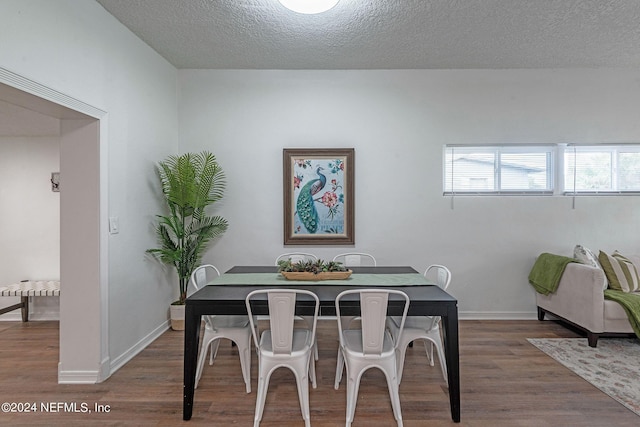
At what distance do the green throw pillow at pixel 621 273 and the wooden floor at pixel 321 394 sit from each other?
112cm

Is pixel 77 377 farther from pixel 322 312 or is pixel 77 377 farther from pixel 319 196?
pixel 319 196

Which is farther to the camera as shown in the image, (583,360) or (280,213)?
(280,213)

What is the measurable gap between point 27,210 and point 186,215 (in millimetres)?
2159

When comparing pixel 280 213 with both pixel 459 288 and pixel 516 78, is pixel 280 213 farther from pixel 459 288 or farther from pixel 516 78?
pixel 516 78

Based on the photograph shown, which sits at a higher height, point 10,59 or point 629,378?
point 10,59

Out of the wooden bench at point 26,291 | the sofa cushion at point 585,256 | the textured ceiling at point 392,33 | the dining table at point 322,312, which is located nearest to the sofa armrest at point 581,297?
the sofa cushion at point 585,256

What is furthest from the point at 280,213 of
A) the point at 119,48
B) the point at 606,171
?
the point at 606,171

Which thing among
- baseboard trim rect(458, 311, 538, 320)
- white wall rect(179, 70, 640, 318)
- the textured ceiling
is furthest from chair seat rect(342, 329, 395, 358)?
the textured ceiling

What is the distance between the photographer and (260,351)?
2.12 metres

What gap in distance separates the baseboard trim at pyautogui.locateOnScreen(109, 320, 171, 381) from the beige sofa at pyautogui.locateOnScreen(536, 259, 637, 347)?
4066 millimetres

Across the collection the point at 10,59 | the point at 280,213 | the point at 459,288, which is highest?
the point at 10,59

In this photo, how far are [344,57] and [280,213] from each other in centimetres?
181

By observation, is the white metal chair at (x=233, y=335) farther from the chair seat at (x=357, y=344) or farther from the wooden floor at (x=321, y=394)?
the chair seat at (x=357, y=344)

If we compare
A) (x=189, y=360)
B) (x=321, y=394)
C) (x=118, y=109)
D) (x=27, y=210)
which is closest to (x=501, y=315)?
(x=321, y=394)
